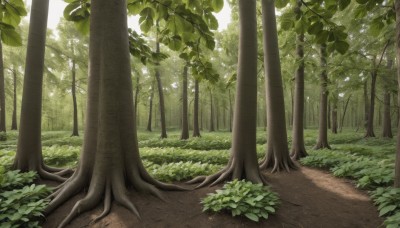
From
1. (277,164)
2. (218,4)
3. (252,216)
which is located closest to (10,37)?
(218,4)

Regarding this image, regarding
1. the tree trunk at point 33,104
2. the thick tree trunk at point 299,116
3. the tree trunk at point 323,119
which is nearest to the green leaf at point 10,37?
the tree trunk at point 33,104

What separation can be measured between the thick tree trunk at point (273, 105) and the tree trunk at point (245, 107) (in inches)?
65.0

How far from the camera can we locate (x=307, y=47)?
9211mm

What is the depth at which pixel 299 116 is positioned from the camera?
8.86m

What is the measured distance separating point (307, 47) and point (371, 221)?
23.0 feet

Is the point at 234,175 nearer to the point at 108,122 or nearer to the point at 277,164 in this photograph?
the point at 277,164

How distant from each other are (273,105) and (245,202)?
3617 mm

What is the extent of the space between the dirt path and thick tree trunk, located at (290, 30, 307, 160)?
3185mm

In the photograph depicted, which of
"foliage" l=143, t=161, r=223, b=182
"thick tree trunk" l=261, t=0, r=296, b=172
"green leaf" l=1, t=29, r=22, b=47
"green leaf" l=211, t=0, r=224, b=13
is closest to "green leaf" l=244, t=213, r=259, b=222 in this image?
"foliage" l=143, t=161, r=223, b=182

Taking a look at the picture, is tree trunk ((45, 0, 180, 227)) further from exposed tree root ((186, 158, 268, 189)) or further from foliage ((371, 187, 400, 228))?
foliage ((371, 187, 400, 228))

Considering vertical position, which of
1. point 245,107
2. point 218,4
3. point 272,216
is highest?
point 218,4

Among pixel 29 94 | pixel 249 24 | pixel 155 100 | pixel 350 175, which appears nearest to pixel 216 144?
pixel 350 175

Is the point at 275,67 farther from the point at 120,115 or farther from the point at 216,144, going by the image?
the point at 216,144

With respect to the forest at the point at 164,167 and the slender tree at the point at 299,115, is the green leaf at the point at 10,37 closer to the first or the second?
the forest at the point at 164,167
